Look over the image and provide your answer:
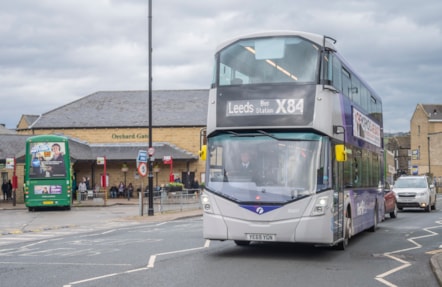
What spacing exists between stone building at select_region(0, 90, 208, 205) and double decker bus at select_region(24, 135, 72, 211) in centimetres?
1587

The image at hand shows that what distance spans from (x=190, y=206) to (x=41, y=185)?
27.4 ft

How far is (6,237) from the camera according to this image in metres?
19.9

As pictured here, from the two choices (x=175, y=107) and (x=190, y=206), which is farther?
(x=175, y=107)

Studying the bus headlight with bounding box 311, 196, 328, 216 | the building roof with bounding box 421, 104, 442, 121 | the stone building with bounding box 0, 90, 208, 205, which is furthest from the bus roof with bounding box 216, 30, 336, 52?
the building roof with bounding box 421, 104, 442, 121

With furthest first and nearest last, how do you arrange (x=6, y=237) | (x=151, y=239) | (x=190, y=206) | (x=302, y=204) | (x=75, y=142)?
(x=75, y=142) < (x=190, y=206) < (x=6, y=237) < (x=151, y=239) < (x=302, y=204)

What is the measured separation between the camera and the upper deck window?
13062 millimetres

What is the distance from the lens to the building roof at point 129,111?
183ft

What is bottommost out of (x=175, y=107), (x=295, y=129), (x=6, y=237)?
(x=6, y=237)

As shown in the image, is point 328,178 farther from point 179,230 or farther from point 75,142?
point 75,142

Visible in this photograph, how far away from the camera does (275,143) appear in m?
12.9

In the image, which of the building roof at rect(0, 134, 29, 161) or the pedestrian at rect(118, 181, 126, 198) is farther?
the pedestrian at rect(118, 181, 126, 198)

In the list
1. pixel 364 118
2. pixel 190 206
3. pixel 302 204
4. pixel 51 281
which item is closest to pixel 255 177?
pixel 302 204

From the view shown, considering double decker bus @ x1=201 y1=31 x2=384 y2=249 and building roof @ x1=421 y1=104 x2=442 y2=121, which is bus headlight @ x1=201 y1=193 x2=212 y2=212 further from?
building roof @ x1=421 y1=104 x2=442 y2=121

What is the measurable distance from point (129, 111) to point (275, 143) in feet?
151
